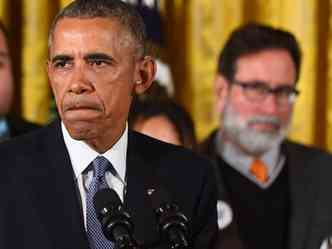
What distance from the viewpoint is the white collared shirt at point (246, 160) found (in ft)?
9.22

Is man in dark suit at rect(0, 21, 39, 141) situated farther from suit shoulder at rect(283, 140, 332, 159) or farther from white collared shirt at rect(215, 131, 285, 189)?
suit shoulder at rect(283, 140, 332, 159)

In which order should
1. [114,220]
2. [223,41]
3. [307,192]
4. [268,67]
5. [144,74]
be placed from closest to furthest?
[114,220], [144,74], [307,192], [268,67], [223,41]

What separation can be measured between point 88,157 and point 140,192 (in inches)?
4.0

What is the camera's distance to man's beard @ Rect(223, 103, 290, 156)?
9.05 feet

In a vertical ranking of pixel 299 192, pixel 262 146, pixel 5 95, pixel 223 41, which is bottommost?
pixel 299 192

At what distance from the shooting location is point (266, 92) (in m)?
2.76

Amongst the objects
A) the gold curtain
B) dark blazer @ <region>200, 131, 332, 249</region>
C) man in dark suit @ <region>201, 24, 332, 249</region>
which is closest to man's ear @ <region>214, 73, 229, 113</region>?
man in dark suit @ <region>201, 24, 332, 249</region>

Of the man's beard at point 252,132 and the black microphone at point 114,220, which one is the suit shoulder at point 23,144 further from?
the man's beard at point 252,132

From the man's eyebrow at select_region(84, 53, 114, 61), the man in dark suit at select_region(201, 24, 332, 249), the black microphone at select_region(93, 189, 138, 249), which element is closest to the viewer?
the black microphone at select_region(93, 189, 138, 249)

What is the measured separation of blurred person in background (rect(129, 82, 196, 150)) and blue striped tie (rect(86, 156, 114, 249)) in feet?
2.81

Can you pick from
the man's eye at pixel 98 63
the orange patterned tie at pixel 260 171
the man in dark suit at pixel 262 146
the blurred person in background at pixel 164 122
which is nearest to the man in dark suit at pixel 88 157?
the man's eye at pixel 98 63

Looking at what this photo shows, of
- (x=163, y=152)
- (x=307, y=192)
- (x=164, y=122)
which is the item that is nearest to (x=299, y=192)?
(x=307, y=192)

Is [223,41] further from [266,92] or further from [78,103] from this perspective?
[78,103]

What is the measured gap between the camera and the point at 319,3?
3535mm
